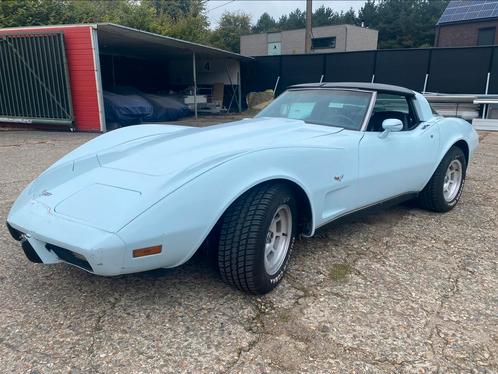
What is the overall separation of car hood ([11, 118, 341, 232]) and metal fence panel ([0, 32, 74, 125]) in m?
8.91

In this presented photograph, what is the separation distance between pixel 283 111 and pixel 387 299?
6.65 feet

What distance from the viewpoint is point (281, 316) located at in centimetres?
234

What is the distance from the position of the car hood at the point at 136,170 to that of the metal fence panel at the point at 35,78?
891 centimetres

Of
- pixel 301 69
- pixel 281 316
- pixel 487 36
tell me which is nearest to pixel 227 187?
pixel 281 316

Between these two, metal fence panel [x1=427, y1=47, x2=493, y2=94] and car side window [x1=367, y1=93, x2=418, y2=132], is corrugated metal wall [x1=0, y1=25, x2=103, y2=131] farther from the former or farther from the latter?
metal fence panel [x1=427, y1=47, x2=493, y2=94]

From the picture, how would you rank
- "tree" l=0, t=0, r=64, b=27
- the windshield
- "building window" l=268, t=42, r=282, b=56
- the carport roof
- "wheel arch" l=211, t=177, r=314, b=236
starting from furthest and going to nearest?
"building window" l=268, t=42, r=282, b=56
"tree" l=0, t=0, r=64, b=27
the carport roof
the windshield
"wheel arch" l=211, t=177, r=314, b=236

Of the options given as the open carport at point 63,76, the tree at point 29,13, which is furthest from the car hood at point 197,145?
the tree at point 29,13

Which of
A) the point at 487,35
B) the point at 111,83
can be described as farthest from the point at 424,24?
the point at 111,83

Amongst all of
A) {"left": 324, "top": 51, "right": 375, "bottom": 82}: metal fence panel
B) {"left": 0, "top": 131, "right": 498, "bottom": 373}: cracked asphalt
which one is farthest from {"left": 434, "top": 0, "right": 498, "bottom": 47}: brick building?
{"left": 0, "top": 131, "right": 498, "bottom": 373}: cracked asphalt

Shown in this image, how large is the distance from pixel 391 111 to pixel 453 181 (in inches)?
49.9

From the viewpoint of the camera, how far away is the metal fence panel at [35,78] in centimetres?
1058

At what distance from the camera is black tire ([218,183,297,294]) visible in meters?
2.29

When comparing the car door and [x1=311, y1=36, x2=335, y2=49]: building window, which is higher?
[x1=311, y1=36, x2=335, y2=49]: building window

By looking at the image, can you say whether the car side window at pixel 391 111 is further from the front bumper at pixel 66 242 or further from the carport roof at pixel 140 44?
the carport roof at pixel 140 44
